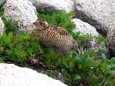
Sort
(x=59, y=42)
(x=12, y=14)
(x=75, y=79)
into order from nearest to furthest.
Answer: (x=75, y=79), (x=59, y=42), (x=12, y=14)

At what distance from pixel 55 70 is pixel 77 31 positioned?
2.41 m

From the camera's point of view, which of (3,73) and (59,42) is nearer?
(3,73)

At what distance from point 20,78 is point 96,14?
7.25 meters

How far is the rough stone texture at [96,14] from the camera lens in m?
12.2

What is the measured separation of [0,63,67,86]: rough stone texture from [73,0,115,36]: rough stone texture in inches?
263

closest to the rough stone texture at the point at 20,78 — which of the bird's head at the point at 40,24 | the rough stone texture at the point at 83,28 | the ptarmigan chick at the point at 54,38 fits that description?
the ptarmigan chick at the point at 54,38

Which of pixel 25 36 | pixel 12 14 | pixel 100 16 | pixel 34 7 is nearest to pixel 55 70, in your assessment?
pixel 25 36

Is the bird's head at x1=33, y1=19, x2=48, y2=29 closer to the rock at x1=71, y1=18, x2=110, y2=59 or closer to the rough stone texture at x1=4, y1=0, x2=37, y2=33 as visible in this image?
the rough stone texture at x1=4, y1=0, x2=37, y2=33

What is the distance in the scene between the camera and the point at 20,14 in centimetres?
966

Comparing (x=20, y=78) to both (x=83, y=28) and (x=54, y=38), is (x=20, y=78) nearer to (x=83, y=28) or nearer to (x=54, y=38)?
(x=54, y=38)

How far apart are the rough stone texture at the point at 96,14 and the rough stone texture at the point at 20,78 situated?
668 centimetres

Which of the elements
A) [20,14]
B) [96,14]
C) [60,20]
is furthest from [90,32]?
[20,14]

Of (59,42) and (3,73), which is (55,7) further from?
(3,73)

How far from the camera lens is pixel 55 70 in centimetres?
835
